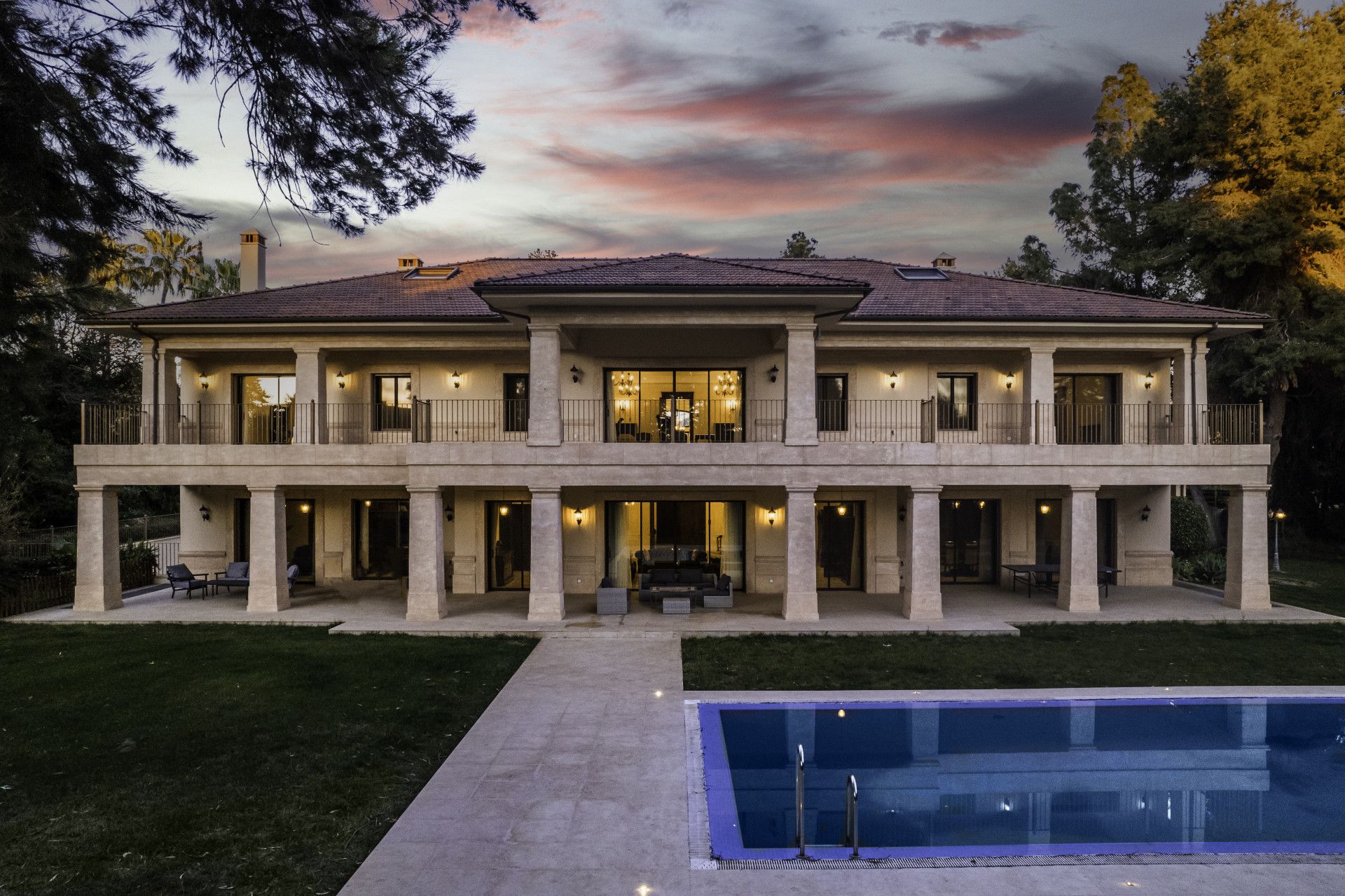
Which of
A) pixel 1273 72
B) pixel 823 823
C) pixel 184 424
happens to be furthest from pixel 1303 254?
Result: pixel 184 424

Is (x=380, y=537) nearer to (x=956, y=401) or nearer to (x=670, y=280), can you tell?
(x=670, y=280)

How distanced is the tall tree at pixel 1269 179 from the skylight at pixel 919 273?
10.5 metres

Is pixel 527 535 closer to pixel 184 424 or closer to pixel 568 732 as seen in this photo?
pixel 184 424

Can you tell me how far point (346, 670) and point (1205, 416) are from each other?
20.0 meters

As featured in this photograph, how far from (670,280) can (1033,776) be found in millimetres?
11088

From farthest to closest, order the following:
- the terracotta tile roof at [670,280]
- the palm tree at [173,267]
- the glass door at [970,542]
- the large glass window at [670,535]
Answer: the palm tree at [173,267] → the glass door at [970,542] → the large glass window at [670,535] → the terracotta tile roof at [670,280]

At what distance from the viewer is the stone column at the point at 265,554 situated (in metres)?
17.7

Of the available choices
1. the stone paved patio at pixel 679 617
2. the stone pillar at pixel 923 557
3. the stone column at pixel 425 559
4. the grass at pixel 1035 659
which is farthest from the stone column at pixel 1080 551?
the stone column at pixel 425 559

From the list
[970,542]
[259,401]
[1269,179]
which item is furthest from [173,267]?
[1269,179]

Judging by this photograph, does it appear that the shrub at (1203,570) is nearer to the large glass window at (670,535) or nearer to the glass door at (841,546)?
the glass door at (841,546)

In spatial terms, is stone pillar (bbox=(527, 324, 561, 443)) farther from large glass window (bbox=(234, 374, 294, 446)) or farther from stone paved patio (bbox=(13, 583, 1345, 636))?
large glass window (bbox=(234, 374, 294, 446))

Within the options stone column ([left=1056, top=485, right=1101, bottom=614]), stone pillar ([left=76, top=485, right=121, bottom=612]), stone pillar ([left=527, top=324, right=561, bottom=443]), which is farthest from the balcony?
stone pillar ([left=527, top=324, right=561, bottom=443])

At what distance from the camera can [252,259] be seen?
79.3 feet

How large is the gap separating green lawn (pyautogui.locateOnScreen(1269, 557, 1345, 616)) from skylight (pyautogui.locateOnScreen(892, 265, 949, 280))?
12.0m
